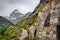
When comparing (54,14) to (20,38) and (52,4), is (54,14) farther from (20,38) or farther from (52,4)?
(20,38)

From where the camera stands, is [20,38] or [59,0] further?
[20,38]

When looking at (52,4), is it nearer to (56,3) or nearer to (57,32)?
(56,3)

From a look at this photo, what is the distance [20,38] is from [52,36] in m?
A: 70.6

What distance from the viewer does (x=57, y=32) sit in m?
16.2

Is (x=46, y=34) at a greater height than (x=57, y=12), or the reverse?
(x=57, y=12)

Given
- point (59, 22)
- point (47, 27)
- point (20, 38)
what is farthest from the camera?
point (20, 38)

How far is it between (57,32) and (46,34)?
246cm

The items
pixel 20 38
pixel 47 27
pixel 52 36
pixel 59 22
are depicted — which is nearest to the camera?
pixel 59 22

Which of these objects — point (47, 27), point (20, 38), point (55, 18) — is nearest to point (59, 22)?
point (55, 18)

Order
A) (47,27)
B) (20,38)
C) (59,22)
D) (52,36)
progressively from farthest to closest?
(20,38), (47,27), (52,36), (59,22)

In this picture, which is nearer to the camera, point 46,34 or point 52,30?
point 52,30

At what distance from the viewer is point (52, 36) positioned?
16.7m

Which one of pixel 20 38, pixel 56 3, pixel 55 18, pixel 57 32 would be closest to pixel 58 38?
pixel 57 32

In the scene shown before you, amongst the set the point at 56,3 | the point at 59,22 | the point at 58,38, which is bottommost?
the point at 58,38
